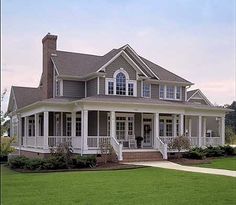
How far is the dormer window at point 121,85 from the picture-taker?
30.5 m

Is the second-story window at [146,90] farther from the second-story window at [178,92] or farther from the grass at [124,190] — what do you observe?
the grass at [124,190]

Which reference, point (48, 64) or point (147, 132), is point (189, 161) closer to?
point (147, 132)

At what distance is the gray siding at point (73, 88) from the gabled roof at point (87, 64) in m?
0.71

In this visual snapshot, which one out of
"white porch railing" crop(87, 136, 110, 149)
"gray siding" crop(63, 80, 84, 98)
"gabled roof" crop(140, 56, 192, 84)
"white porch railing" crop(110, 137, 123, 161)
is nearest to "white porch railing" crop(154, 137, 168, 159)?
"white porch railing" crop(110, 137, 123, 161)

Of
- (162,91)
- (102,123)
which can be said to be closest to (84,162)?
(102,123)

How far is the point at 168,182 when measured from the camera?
15672 millimetres

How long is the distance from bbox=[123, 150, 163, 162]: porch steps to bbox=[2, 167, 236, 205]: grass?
9.02m

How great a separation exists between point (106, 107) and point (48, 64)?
26.5 feet

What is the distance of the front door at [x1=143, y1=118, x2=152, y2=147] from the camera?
3284 cm

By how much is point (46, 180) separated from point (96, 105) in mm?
10962

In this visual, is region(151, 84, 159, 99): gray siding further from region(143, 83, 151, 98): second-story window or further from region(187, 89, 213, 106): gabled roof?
region(187, 89, 213, 106): gabled roof

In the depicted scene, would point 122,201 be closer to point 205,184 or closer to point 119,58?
point 205,184

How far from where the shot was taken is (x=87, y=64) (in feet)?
111

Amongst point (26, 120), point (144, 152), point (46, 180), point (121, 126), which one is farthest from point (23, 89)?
point (46, 180)
